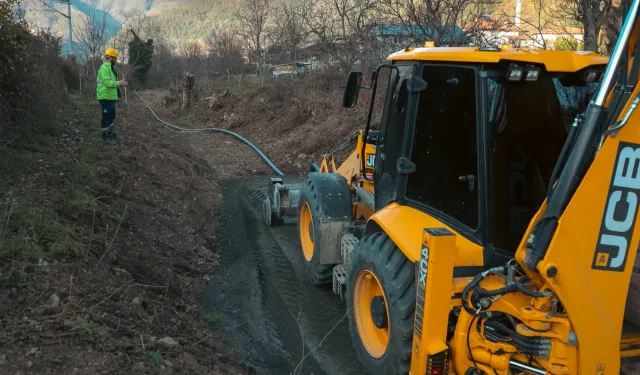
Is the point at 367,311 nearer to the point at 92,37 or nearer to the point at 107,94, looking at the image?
the point at 107,94

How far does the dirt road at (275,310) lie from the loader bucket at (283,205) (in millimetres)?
193

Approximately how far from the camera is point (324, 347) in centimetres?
436

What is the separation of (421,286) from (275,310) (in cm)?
234

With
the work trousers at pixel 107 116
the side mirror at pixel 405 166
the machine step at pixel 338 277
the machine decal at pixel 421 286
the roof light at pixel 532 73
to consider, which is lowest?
the machine step at pixel 338 277

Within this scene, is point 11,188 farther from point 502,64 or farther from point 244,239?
point 502,64

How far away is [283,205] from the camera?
23.4 ft

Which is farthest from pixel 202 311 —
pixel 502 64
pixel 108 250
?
pixel 502 64

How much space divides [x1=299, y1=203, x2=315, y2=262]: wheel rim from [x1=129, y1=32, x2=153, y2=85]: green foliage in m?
31.8

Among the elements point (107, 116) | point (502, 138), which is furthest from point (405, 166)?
point (107, 116)

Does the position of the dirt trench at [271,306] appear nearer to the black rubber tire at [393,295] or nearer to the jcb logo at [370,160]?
the black rubber tire at [393,295]

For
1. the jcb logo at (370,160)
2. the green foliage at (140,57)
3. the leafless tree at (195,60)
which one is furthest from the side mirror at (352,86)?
the green foliage at (140,57)

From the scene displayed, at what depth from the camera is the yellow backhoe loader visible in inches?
98.6

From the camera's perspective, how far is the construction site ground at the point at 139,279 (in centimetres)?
340

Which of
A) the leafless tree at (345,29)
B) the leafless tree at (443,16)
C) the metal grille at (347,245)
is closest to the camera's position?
the metal grille at (347,245)
